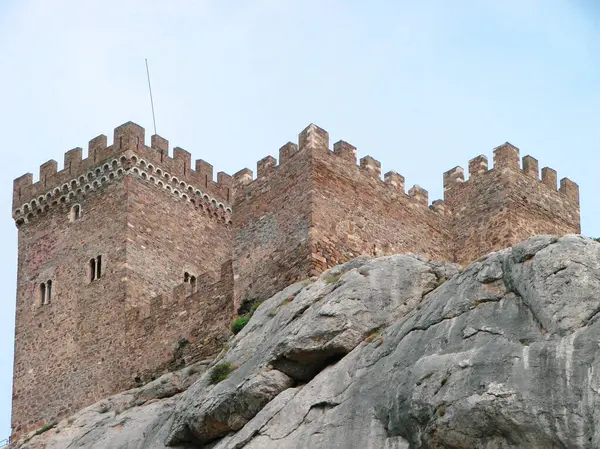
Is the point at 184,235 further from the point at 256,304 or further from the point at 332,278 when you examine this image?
the point at 332,278

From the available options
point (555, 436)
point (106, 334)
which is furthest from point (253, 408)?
point (106, 334)

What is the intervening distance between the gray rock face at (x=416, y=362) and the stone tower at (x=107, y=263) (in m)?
8.65

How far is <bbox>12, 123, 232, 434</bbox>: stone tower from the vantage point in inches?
1650

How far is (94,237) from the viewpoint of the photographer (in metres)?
44.8

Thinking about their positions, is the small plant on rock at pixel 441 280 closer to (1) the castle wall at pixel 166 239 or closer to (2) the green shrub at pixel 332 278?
(2) the green shrub at pixel 332 278

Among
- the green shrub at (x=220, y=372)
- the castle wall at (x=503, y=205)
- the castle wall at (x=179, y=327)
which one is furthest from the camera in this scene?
the castle wall at (x=179, y=327)

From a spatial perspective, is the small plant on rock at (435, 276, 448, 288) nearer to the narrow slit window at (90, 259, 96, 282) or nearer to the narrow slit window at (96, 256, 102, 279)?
the narrow slit window at (96, 256, 102, 279)

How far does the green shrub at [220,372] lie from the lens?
1208 inches

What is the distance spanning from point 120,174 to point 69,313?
4665 millimetres

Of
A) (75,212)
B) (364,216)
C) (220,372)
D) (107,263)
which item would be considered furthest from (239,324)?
(75,212)

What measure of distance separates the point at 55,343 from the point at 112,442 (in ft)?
34.4

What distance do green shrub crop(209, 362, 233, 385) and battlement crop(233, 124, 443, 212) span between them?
7.74 metres

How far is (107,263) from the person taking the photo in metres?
43.8

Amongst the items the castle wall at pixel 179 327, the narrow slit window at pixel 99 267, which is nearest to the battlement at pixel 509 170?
the castle wall at pixel 179 327
